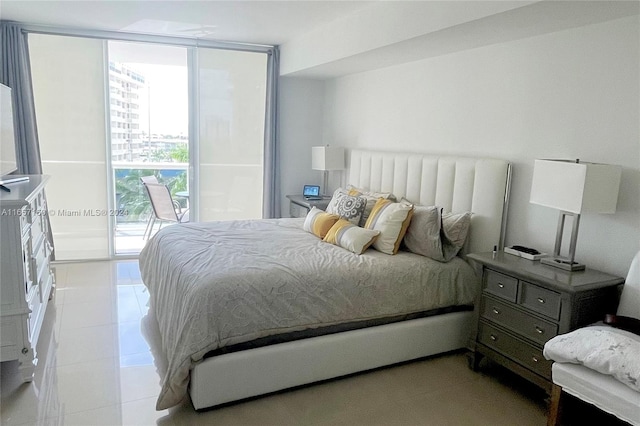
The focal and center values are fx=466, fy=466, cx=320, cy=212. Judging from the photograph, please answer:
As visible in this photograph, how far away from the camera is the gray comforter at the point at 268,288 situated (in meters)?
2.39

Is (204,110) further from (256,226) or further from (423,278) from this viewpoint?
(423,278)

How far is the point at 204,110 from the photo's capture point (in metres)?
5.28

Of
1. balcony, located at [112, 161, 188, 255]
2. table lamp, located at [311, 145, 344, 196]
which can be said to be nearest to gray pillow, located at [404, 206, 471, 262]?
table lamp, located at [311, 145, 344, 196]

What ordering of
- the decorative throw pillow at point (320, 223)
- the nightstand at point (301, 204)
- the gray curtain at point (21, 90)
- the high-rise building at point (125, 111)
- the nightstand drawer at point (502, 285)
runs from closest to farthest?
the nightstand drawer at point (502, 285), the decorative throw pillow at point (320, 223), the gray curtain at point (21, 90), the nightstand at point (301, 204), the high-rise building at point (125, 111)

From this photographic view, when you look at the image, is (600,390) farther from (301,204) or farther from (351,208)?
(301,204)

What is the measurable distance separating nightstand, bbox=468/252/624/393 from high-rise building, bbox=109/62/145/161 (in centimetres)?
407

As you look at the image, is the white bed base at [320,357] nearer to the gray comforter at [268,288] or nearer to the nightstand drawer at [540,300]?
the gray comforter at [268,288]

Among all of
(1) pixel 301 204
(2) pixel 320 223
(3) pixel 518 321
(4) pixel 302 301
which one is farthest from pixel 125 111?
(3) pixel 518 321

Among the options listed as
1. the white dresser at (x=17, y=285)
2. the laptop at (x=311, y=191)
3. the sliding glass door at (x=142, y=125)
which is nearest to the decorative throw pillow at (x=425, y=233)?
the laptop at (x=311, y=191)

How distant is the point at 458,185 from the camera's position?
3350mm

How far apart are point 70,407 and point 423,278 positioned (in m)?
2.13

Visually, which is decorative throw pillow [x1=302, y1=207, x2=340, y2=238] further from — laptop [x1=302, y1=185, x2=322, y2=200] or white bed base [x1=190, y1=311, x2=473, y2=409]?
laptop [x1=302, y1=185, x2=322, y2=200]

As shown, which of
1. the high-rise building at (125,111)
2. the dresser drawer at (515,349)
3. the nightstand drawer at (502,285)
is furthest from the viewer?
the high-rise building at (125,111)

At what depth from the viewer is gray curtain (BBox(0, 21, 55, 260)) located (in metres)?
4.37
